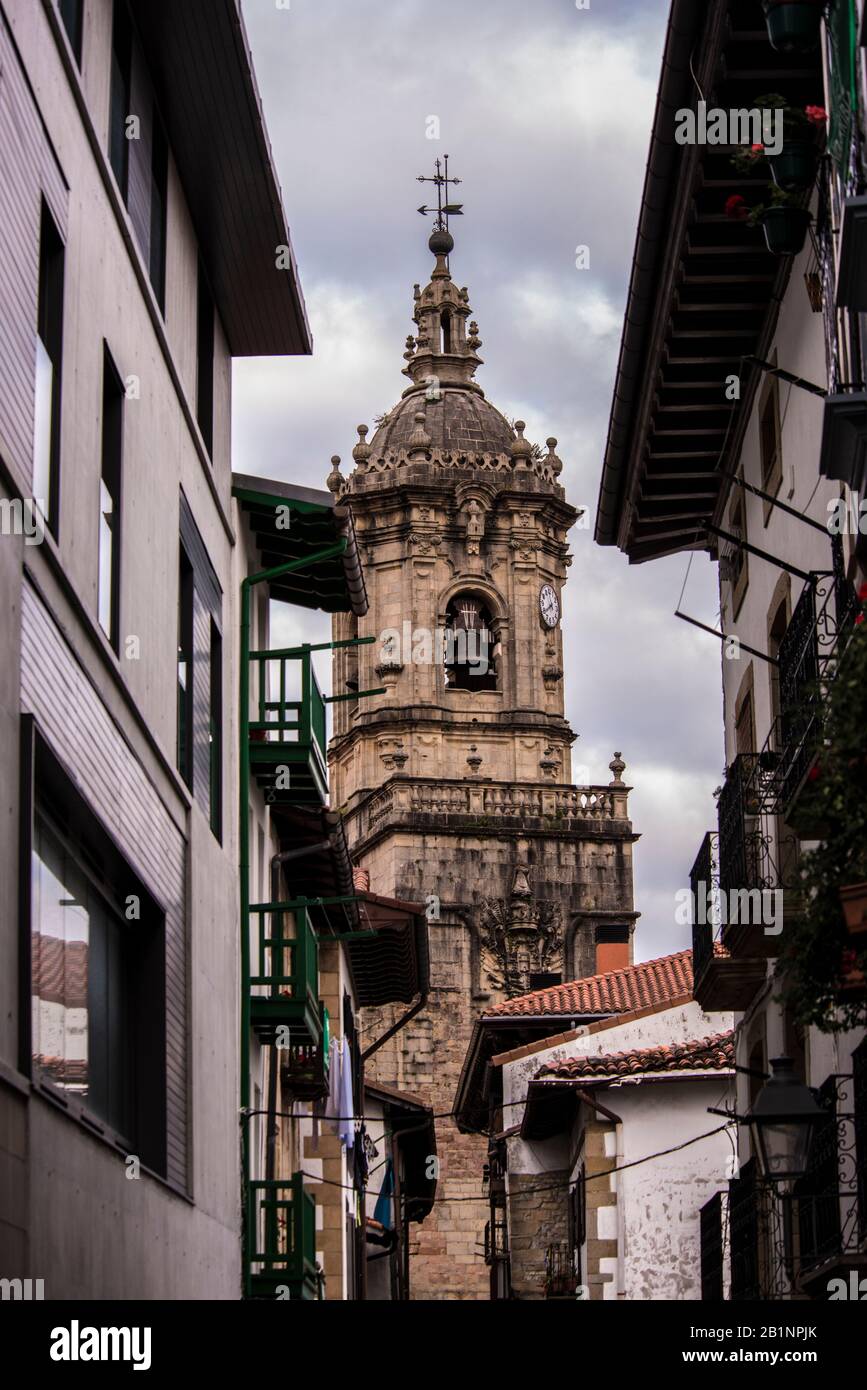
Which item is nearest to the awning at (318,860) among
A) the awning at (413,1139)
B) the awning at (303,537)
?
the awning at (303,537)

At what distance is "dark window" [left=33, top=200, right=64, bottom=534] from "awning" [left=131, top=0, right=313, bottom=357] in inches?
182

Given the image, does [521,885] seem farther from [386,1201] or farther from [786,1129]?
[786,1129]

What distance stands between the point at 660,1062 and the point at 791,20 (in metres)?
21.3

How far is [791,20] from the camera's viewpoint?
45.3 ft

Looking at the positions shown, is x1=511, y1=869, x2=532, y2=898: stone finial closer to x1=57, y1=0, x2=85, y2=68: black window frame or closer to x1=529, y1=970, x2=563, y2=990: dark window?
x1=529, y1=970, x2=563, y2=990: dark window

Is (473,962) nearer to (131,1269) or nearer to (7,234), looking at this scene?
(131,1269)

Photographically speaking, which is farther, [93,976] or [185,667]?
[185,667]

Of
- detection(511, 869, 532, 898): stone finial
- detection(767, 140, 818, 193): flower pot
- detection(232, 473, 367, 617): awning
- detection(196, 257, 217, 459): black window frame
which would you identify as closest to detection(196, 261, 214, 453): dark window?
detection(196, 257, 217, 459): black window frame

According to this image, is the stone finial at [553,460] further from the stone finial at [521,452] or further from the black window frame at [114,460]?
the black window frame at [114,460]

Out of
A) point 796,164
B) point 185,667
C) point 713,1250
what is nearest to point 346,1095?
point 713,1250

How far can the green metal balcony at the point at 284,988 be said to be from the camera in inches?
1042

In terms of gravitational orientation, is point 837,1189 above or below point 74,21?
below
